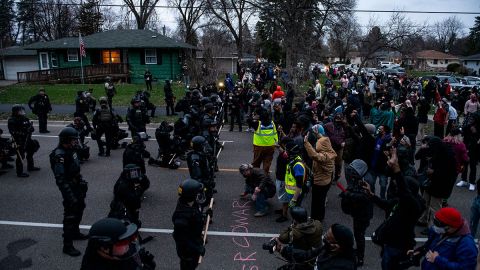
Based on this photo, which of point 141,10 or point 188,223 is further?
point 141,10

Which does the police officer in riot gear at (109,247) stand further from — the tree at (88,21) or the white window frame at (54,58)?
the tree at (88,21)

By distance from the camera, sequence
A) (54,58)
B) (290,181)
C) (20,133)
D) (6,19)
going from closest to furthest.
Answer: (290,181) < (20,133) < (54,58) < (6,19)

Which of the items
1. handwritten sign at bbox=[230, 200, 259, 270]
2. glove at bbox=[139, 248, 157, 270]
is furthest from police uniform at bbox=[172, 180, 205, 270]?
handwritten sign at bbox=[230, 200, 259, 270]

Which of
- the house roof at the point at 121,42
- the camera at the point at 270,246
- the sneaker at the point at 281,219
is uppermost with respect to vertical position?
the house roof at the point at 121,42

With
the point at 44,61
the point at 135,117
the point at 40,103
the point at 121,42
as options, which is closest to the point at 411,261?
the point at 135,117

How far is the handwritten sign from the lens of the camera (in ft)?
18.9

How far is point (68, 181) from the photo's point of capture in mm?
5902

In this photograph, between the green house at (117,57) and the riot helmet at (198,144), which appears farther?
the green house at (117,57)

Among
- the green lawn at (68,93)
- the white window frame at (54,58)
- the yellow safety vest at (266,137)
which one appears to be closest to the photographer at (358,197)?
the yellow safety vest at (266,137)

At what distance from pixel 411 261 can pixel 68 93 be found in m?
24.2

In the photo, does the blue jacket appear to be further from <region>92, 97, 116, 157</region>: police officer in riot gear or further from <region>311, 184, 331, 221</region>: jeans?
<region>92, 97, 116, 157</region>: police officer in riot gear

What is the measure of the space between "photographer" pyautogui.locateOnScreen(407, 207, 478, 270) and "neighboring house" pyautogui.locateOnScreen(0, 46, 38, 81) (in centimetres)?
4243

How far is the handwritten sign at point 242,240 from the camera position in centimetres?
577

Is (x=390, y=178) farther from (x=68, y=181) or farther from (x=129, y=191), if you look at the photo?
(x=68, y=181)
